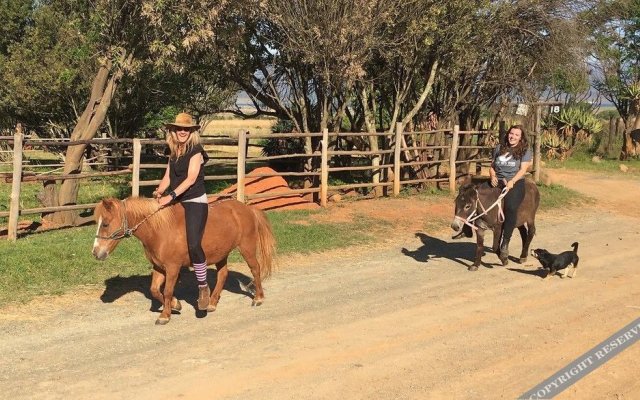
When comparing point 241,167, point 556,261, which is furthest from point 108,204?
point 241,167

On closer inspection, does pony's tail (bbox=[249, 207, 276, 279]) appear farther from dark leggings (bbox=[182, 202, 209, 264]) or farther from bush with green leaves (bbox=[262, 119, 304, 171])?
bush with green leaves (bbox=[262, 119, 304, 171])

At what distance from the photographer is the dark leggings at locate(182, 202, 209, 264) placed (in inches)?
224

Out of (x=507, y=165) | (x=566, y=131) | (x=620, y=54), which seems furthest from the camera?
(x=620, y=54)

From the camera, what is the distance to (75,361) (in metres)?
4.92

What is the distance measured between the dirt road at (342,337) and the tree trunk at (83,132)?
15.7 feet

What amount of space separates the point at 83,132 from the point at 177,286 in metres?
6.09

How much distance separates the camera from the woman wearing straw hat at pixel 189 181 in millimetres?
5648

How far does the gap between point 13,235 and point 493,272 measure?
703 centimetres

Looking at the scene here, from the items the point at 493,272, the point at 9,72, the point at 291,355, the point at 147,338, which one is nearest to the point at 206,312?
the point at 147,338

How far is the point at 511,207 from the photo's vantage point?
26.7ft

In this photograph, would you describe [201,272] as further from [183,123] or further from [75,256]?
[75,256]

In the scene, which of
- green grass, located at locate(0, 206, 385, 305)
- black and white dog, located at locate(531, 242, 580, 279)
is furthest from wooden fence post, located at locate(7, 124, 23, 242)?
black and white dog, located at locate(531, 242, 580, 279)

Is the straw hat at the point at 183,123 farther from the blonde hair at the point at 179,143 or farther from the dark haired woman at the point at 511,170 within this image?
the dark haired woman at the point at 511,170

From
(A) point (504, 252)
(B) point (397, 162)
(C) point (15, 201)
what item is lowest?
(A) point (504, 252)
